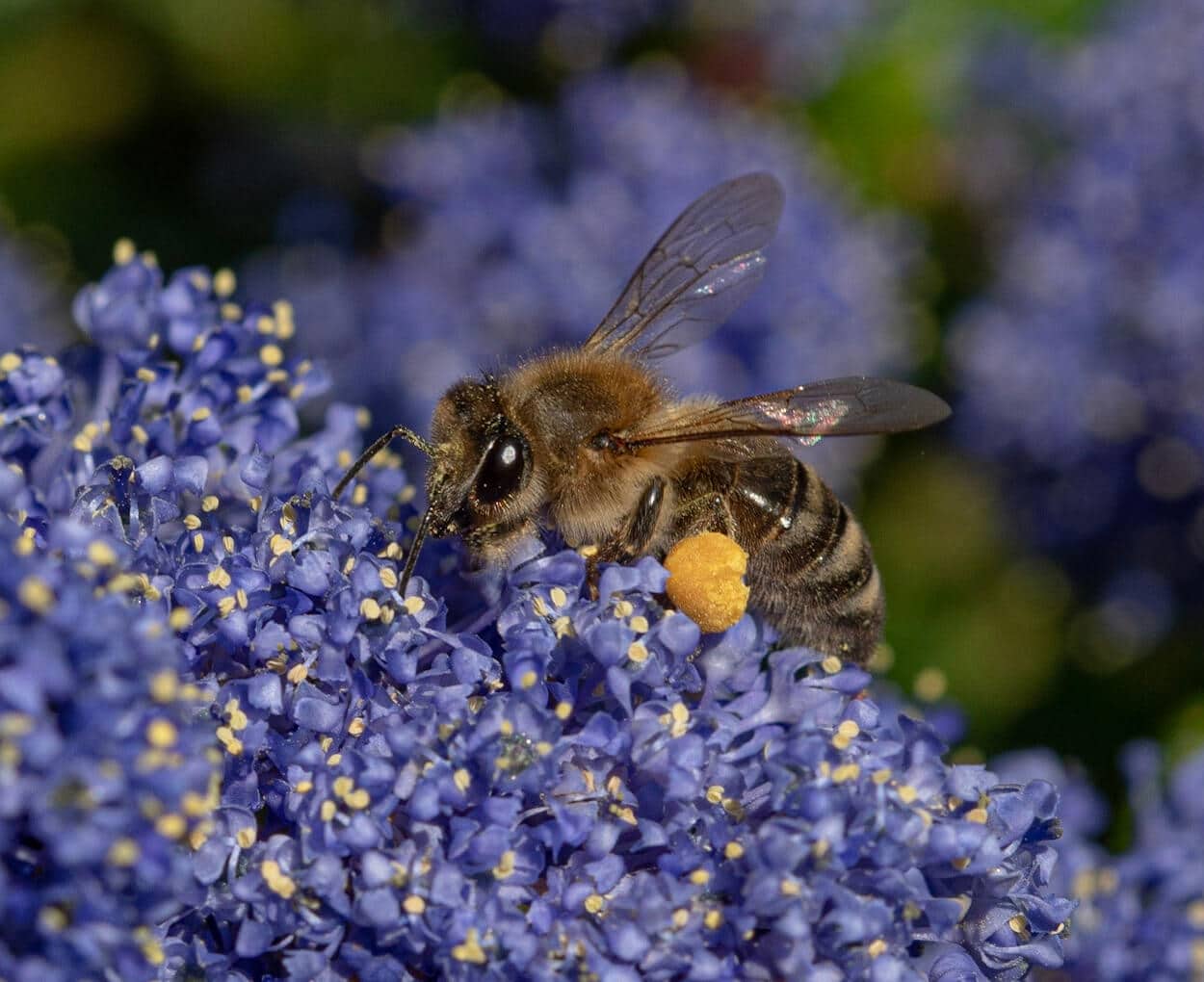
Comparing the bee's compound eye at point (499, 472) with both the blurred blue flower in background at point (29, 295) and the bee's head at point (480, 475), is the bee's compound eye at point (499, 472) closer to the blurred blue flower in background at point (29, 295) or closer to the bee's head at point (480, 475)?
the bee's head at point (480, 475)

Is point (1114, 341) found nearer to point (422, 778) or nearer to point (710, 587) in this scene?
point (710, 587)

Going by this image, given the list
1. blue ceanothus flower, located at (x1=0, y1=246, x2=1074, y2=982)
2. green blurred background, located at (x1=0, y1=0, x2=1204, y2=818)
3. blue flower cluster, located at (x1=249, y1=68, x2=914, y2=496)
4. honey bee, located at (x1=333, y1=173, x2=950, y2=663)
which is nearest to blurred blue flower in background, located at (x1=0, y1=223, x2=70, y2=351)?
green blurred background, located at (x1=0, y1=0, x2=1204, y2=818)

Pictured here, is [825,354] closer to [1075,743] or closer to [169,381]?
[1075,743]

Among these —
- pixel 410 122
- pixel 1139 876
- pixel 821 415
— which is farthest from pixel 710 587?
pixel 410 122

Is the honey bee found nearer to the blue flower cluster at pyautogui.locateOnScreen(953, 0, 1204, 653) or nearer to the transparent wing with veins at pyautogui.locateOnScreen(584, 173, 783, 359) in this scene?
the transparent wing with veins at pyautogui.locateOnScreen(584, 173, 783, 359)

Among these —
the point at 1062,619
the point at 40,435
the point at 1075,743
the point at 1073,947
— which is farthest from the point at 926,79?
the point at 40,435

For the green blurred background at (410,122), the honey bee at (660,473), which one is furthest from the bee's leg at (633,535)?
the green blurred background at (410,122)
